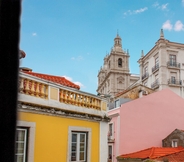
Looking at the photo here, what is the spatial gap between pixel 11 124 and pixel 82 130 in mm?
7829

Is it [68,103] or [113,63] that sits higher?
[113,63]

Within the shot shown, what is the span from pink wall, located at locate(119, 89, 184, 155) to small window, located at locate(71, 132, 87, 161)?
13269mm

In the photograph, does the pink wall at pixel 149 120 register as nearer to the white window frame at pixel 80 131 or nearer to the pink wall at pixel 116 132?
the pink wall at pixel 116 132

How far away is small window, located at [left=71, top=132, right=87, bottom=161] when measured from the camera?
8.20 metres

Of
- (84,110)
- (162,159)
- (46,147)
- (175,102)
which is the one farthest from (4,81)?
(175,102)

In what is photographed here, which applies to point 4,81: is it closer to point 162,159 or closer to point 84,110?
point 84,110

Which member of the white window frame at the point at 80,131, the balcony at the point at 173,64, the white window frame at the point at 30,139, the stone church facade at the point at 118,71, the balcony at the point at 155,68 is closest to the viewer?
the white window frame at the point at 30,139

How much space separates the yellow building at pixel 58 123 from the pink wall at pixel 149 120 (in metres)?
12.6

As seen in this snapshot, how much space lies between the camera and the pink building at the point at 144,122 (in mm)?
21594

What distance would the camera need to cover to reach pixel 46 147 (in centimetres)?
721

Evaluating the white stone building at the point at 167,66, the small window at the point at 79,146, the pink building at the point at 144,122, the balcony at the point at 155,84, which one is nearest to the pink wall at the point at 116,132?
the pink building at the point at 144,122

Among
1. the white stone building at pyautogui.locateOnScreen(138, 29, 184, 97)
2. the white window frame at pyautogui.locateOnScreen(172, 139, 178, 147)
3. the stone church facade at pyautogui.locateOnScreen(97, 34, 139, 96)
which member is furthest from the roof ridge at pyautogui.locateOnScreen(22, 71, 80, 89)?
the stone church facade at pyautogui.locateOnScreen(97, 34, 139, 96)

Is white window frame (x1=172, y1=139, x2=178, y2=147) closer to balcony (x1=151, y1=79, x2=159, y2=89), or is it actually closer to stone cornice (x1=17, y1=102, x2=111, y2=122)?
stone cornice (x1=17, y1=102, x2=111, y2=122)

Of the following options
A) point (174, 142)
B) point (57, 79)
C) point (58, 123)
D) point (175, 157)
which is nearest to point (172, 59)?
point (174, 142)
